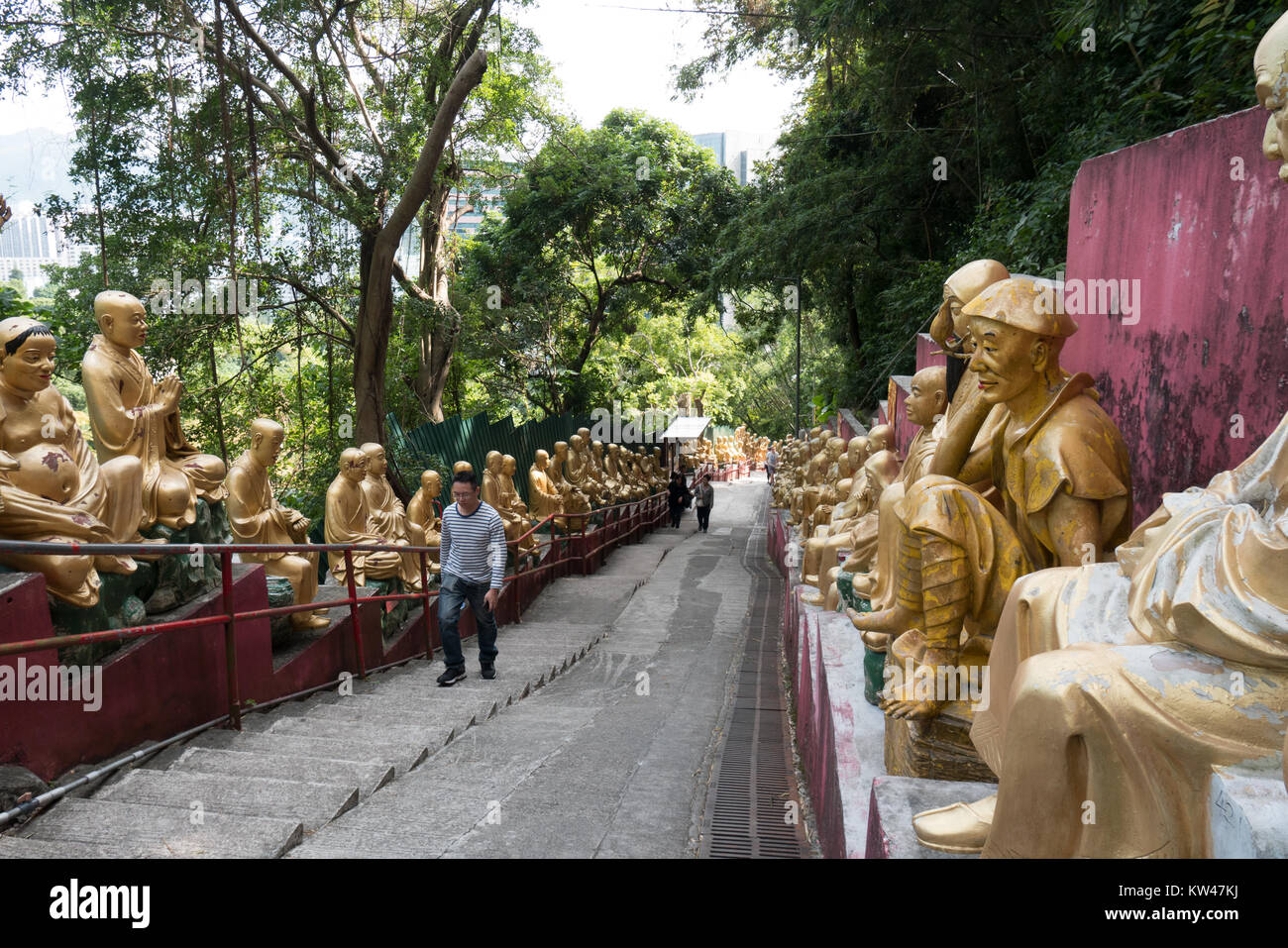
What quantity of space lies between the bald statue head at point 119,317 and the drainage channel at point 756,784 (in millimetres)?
4155

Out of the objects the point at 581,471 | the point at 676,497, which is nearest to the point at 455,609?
the point at 581,471

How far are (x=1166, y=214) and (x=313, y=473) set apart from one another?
13.1 meters

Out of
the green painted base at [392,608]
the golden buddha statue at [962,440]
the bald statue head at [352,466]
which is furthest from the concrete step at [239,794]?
the bald statue head at [352,466]

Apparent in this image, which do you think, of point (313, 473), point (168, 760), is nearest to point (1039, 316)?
point (168, 760)

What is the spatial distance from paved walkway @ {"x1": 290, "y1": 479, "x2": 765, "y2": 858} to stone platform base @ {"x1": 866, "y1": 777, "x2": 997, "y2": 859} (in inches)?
65.0

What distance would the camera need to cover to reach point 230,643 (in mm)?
5031

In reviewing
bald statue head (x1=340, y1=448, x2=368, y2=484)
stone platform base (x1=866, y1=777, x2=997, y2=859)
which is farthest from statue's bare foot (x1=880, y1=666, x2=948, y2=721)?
bald statue head (x1=340, y1=448, x2=368, y2=484)

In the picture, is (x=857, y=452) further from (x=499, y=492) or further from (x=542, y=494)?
(x=542, y=494)

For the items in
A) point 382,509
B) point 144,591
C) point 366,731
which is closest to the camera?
point 144,591

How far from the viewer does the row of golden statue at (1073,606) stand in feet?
4.78

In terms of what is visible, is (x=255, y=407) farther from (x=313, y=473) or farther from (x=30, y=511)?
(x=30, y=511)

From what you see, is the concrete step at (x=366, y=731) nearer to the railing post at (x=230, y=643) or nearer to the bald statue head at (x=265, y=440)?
the railing post at (x=230, y=643)

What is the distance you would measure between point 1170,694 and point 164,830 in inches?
125

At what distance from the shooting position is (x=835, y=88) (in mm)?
15578
